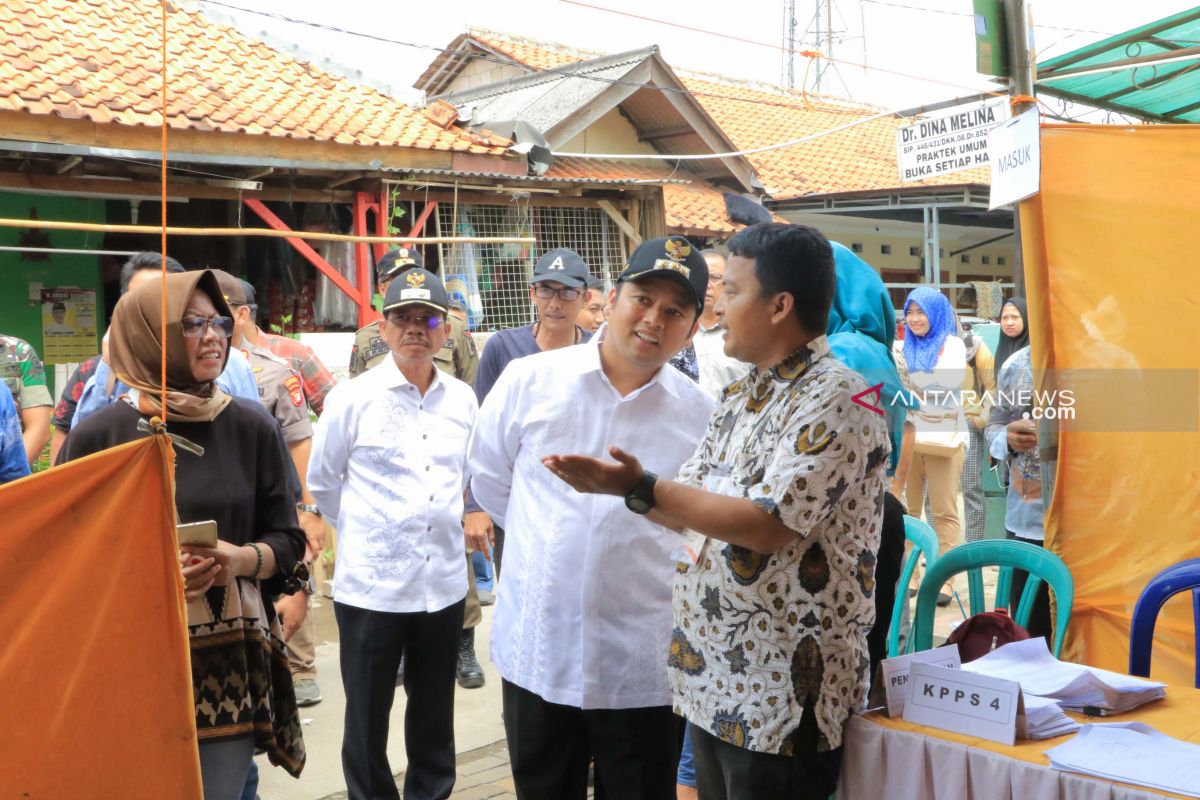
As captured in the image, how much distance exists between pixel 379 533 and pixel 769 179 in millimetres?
14427

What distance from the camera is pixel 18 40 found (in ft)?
30.3

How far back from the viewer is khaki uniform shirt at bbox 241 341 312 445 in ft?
15.5

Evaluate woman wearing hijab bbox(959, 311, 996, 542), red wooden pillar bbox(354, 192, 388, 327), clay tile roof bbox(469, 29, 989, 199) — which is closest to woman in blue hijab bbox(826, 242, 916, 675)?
woman wearing hijab bbox(959, 311, 996, 542)

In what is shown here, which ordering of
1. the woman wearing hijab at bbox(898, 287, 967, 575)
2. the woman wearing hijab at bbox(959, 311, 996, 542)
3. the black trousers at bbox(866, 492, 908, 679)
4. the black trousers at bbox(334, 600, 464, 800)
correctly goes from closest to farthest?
the black trousers at bbox(866, 492, 908, 679) < the black trousers at bbox(334, 600, 464, 800) < the woman wearing hijab at bbox(898, 287, 967, 575) < the woman wearing hijab at bbox(959, 311, 996, 542)

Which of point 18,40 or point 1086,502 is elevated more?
point 18,40

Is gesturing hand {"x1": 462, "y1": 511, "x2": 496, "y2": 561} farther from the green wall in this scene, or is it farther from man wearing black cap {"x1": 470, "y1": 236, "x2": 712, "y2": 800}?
the green wall

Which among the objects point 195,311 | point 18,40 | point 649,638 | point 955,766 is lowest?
point 955,766

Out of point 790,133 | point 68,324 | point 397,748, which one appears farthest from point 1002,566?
point 790,133

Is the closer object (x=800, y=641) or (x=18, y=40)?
(x=800, y=641)

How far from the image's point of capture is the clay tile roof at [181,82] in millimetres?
8438

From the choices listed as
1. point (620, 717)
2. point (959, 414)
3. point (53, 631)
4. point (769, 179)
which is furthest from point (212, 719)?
point (769, 179)

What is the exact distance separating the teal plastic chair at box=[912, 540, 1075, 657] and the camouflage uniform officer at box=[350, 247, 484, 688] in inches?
95.0

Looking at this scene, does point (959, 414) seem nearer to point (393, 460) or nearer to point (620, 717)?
point (393, 460)

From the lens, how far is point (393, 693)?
12.1ft
